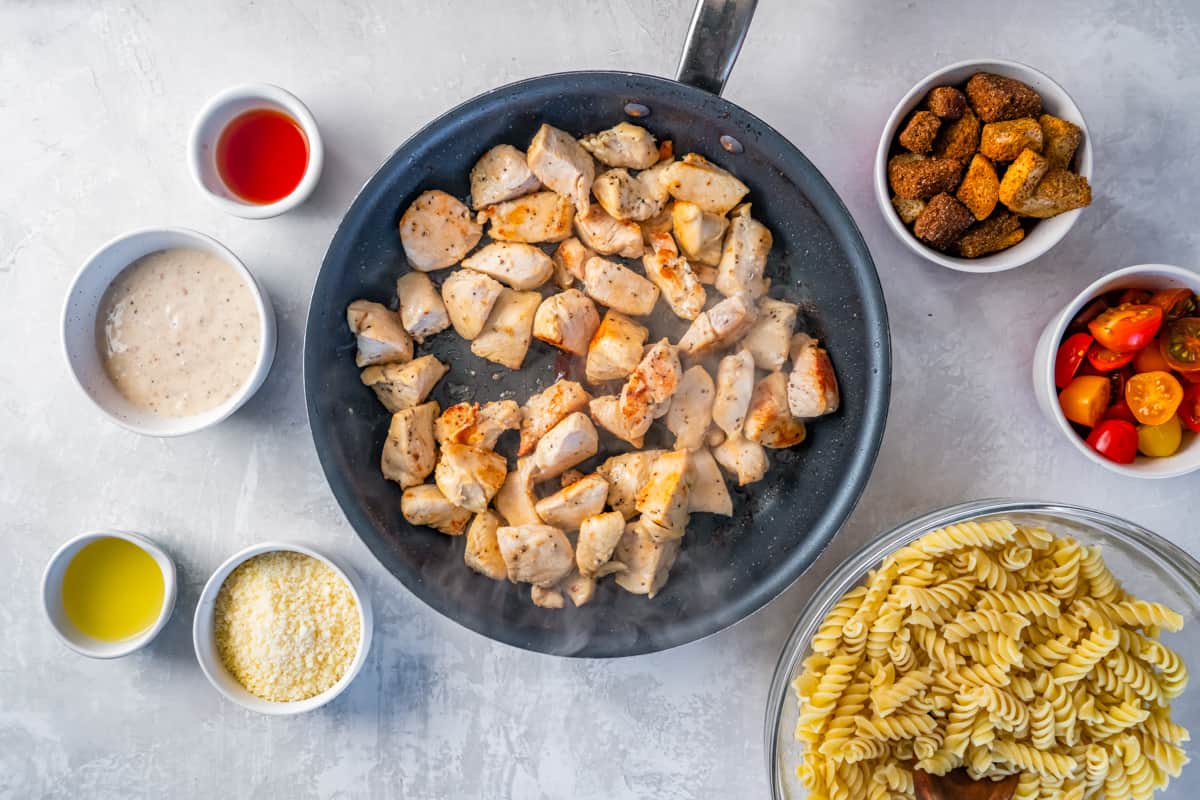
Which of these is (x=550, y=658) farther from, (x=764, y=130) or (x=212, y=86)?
(x=212, y=86)

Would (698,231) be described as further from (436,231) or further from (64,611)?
(64,611)

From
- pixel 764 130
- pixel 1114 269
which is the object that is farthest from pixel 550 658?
pixel 1114 269

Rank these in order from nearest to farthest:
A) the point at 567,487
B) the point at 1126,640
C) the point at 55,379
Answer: the point at 1126,640 → the point at 567,487 → the point at 55,379

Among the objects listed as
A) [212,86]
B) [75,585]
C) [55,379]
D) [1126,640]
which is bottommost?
[75,585]

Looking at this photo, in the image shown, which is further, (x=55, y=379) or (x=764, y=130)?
(x=55, y=379)

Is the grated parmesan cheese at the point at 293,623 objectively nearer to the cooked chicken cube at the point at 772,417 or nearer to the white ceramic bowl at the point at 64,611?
the white ceramic bowl at the point at 64,611

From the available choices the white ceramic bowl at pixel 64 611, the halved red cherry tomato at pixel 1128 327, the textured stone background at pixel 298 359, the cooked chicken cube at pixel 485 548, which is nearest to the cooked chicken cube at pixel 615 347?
the cooked chicken cube at pixel 485 548

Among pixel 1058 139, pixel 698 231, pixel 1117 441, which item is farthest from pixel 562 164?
pixel 1117 441
